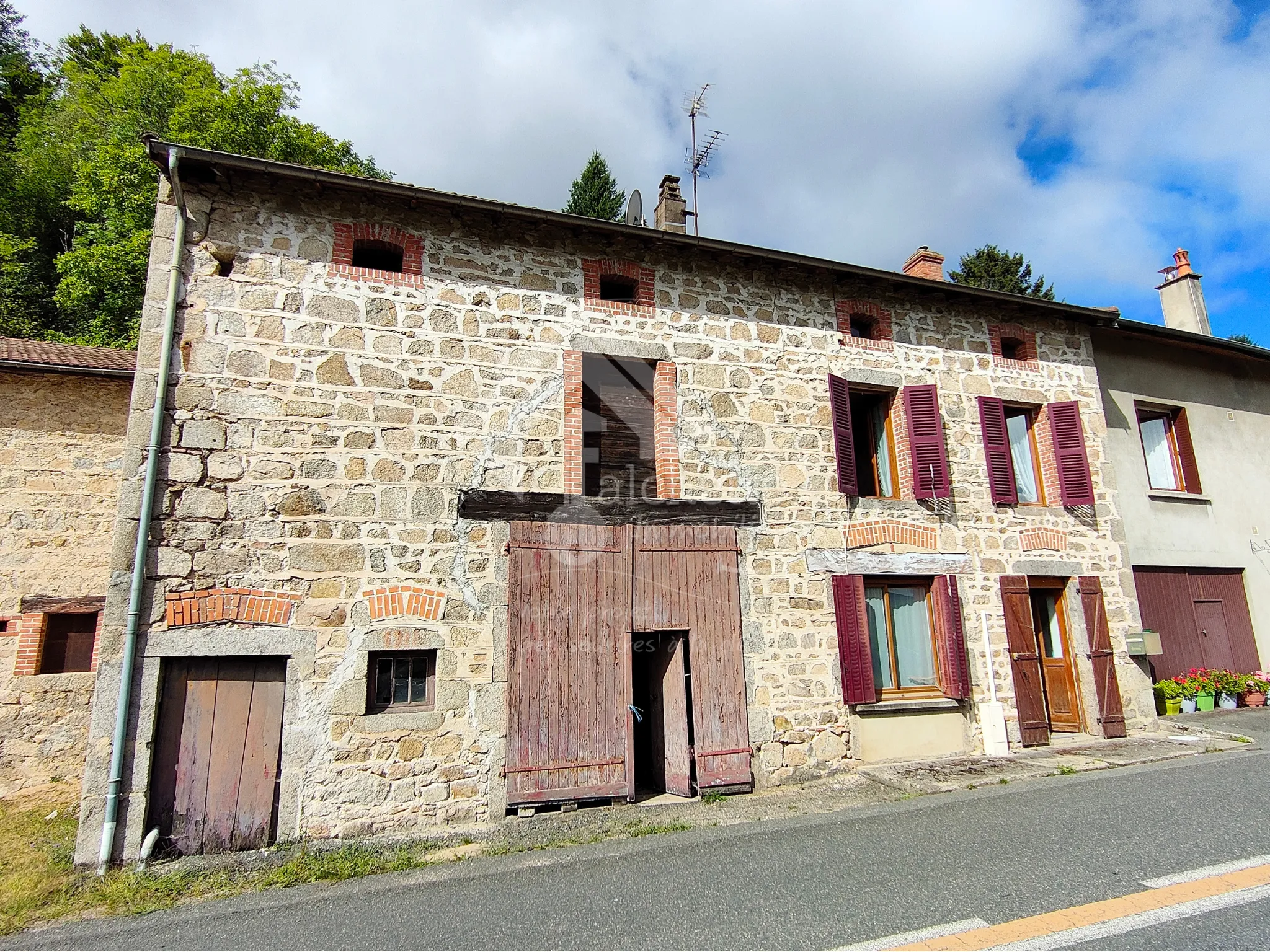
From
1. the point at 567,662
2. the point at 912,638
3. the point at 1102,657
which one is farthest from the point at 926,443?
the point at 567,662

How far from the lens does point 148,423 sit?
19.3 ft

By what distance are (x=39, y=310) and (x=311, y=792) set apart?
14695 millimetres

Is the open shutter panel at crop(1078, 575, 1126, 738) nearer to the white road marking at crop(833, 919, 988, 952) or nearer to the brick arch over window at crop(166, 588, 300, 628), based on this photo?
the white road marking at crop(833, 919, 988, 952)

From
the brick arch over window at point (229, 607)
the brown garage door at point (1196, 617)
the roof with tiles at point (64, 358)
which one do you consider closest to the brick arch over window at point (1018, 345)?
the brown garage door at point (1196, 617)

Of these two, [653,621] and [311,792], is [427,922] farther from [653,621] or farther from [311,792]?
[653,621]

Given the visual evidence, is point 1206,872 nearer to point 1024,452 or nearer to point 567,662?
point 567,662

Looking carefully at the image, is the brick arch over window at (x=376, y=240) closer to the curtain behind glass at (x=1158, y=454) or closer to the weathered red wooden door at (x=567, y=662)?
the weathered red wooden door at (x=567, y=662)

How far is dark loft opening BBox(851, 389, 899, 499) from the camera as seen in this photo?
8.71 metres

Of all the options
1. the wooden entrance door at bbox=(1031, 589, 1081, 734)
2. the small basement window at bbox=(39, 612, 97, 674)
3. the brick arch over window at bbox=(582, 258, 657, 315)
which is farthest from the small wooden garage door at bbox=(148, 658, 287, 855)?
the wooden entrance door at bbox=(1031, 589, 1081, 734)

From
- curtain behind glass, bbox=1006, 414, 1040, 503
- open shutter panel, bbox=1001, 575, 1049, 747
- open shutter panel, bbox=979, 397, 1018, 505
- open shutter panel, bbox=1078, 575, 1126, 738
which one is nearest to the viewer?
open shutter panel, bbox=1001, 575, 1049, 747

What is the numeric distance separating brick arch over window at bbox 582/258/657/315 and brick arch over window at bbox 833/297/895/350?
A: 99.1 inches

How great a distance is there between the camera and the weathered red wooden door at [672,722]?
6777 millimetres

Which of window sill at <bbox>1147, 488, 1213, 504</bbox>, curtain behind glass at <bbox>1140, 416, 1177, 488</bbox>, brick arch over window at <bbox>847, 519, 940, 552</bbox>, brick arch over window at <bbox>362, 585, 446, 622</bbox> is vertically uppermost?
curtain behind glass at <bbox>1140, 416, 1177, 488</bbox>

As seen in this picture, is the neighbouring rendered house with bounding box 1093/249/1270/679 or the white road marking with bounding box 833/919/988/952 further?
the neighbouring rendered house with bounding box 1093/249/1270/679
